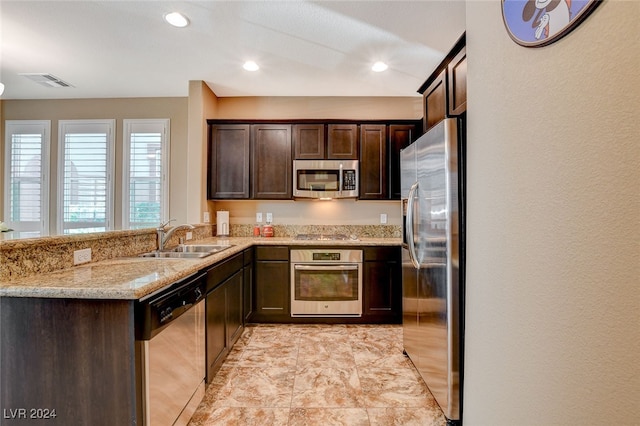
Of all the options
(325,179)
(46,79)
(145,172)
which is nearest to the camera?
(46,79)

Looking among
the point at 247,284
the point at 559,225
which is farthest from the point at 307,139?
the point at 559,225

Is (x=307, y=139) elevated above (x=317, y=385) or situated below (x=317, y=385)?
above

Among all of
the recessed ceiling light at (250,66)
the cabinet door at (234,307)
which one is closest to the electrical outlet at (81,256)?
the cabinet door at (234,307)

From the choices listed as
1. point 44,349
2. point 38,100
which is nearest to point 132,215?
point 38,100

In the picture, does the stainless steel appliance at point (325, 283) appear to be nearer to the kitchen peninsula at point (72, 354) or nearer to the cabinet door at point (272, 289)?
the cabinet door at point (272, 289)

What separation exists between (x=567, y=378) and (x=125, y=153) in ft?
15.7

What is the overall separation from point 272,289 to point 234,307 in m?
0.70

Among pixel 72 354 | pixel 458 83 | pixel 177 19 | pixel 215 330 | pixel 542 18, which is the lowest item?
pixel 215 330

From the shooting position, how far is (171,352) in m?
1.48

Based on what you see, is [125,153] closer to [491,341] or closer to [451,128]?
[451,128]

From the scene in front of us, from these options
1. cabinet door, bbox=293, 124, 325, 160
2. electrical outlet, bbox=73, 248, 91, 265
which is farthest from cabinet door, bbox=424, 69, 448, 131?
electrical outlet, bbox=73, 248, 91, 265

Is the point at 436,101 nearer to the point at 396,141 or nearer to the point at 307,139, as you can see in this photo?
the point at 396,141

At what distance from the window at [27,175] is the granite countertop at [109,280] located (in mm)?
3283

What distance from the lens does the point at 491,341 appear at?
1075 millimetres
